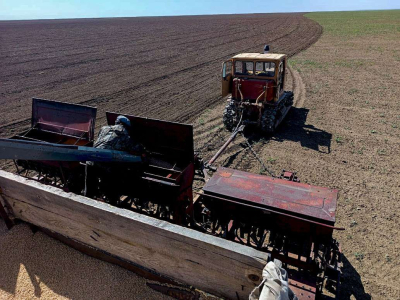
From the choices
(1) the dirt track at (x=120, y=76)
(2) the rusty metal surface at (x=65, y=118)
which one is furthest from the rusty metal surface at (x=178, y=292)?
(1) the dirt track at (x=120, y=76)

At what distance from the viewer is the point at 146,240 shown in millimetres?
3113

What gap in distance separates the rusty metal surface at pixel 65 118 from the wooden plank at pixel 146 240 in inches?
71.6

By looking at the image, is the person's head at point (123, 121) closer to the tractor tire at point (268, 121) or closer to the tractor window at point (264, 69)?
the tractor tire at point (268, 121)

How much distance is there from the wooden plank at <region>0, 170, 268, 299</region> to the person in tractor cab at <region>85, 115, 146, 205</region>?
1.03m

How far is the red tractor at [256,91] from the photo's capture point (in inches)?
358

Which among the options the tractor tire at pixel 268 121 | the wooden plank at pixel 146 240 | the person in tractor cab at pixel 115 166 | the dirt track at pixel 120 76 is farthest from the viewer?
the dirt track at pixel 120 76

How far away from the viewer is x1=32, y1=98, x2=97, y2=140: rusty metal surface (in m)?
5.50

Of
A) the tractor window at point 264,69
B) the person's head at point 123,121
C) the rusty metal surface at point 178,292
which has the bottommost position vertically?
the rusty metal surface at point 178,292

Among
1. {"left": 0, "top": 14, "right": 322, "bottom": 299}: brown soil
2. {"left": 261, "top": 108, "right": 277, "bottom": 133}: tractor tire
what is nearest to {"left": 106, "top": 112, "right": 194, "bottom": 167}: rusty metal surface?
{"left": 0, "top": 14, "right": 322, "bottom": 299}: brown soil

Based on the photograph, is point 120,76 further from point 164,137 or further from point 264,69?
point 164,137

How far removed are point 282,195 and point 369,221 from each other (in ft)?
9.29

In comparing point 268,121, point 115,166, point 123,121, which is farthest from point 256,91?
point 115,166

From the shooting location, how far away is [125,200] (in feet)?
17.0

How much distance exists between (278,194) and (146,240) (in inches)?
76.0
